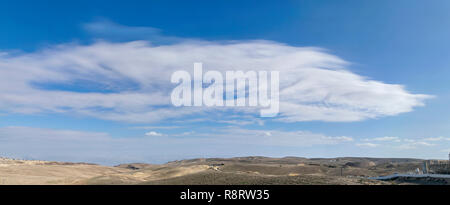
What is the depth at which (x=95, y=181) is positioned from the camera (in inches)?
1361

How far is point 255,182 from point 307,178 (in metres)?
4.70

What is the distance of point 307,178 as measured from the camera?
27406 mm
